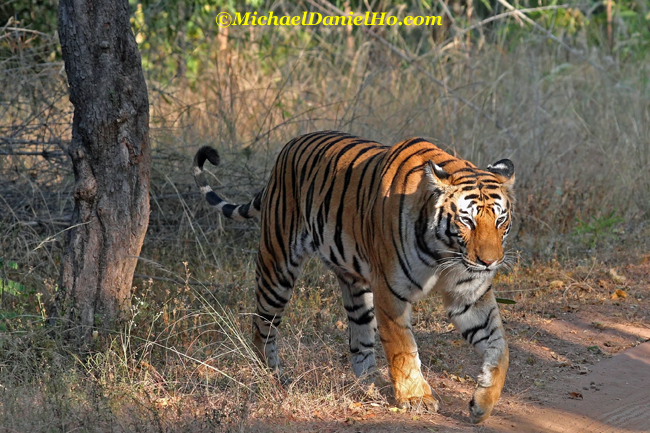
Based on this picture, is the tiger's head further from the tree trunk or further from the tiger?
the tree trunk

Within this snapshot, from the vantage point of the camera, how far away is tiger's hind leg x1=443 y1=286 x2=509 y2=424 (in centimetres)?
339

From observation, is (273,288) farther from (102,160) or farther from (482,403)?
(482,403)

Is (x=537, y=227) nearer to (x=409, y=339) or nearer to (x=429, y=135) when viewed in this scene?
(x=429, y=135)

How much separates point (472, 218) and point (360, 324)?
126 cm

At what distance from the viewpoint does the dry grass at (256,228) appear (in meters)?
3.64

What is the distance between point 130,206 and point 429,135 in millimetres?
3870

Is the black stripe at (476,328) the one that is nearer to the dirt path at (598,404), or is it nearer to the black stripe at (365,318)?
the dirt path at (598,404)

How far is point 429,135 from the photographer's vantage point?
751 cm

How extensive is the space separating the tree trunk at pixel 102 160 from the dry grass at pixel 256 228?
0.71 feet

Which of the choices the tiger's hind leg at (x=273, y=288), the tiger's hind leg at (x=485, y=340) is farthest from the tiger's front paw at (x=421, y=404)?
the tiger's hind leg at (x=273, y=288)

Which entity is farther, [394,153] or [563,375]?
[563,375]

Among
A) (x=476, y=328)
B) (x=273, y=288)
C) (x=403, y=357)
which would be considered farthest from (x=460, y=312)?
(x=273, y=288)

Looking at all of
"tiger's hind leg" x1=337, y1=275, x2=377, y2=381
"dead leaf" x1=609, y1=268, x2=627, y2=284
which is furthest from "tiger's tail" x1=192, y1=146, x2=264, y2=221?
"dead leaf" x1=609, y1=268, x2=627, y2=284

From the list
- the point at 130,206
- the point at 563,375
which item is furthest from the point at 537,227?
the point at 130,206
